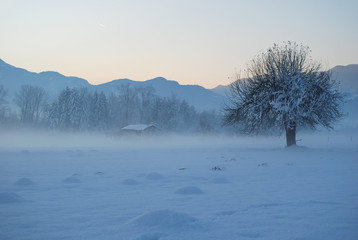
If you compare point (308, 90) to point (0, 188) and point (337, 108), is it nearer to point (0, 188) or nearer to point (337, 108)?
point (337, 108)

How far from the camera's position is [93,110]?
206 feet

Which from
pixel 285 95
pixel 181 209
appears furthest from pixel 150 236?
pixel 285 95

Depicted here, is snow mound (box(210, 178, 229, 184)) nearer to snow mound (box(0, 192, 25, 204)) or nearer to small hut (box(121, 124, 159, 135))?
snow mound (box(0, 192, 25, 204))

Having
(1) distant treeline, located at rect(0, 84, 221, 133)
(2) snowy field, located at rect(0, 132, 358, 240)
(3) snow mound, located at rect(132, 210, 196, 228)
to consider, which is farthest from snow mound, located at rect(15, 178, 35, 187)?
(1) distant treeline, located at rect(0, 84, 221, 133)

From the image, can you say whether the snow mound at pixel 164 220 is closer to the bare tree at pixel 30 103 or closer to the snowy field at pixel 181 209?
the snowy field at pixel 181 209

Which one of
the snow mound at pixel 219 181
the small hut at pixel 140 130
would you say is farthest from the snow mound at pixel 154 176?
the small hut at pixel 140 130

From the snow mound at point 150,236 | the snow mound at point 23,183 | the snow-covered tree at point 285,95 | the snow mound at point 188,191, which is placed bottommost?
the snow mound at point 23,183

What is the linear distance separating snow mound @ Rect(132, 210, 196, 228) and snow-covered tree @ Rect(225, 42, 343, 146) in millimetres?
17187

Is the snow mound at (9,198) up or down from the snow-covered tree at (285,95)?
down

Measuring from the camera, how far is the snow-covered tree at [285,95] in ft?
65.3

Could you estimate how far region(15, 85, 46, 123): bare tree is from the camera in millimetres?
64875

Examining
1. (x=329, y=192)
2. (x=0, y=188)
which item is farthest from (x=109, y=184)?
(x=329, y=192)

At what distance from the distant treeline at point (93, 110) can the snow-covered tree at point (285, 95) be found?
3765 centimetres

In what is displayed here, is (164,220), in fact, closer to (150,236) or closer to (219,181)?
(150,236)
